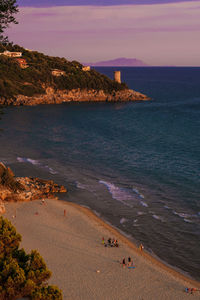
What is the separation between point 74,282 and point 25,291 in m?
7.25

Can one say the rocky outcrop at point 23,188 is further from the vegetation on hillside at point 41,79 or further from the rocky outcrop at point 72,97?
the vegetation on hillside at point 41,79

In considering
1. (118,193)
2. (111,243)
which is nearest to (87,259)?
(111,243)

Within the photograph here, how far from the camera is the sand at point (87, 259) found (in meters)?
23.6

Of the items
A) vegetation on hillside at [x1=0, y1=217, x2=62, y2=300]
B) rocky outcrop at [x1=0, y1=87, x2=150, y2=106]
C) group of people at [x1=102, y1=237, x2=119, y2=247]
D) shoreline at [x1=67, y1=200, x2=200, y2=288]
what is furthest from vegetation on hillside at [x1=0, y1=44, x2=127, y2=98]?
vegetation on hillside at [x1=0, y1=217, x2=62, y2=300]

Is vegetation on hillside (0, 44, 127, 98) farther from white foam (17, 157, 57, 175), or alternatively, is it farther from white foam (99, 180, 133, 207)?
white foam (99, 180, 133, 207)

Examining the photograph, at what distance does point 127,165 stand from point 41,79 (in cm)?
8475

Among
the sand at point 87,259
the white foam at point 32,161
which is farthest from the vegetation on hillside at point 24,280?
the white foam at point 32,161

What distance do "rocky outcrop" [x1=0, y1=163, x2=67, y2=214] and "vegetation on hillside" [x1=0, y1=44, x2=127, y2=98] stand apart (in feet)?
251

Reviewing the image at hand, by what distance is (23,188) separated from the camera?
40406mm

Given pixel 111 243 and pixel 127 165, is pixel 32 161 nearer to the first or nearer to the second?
pixel 127 165

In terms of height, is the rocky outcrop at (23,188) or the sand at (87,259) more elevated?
the rocky outcrop at (23,188)

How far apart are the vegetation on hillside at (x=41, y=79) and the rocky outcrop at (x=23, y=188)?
7651 cm

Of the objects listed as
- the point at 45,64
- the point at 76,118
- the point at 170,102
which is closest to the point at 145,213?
the point at 76,118

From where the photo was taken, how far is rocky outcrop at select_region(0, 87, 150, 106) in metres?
113
